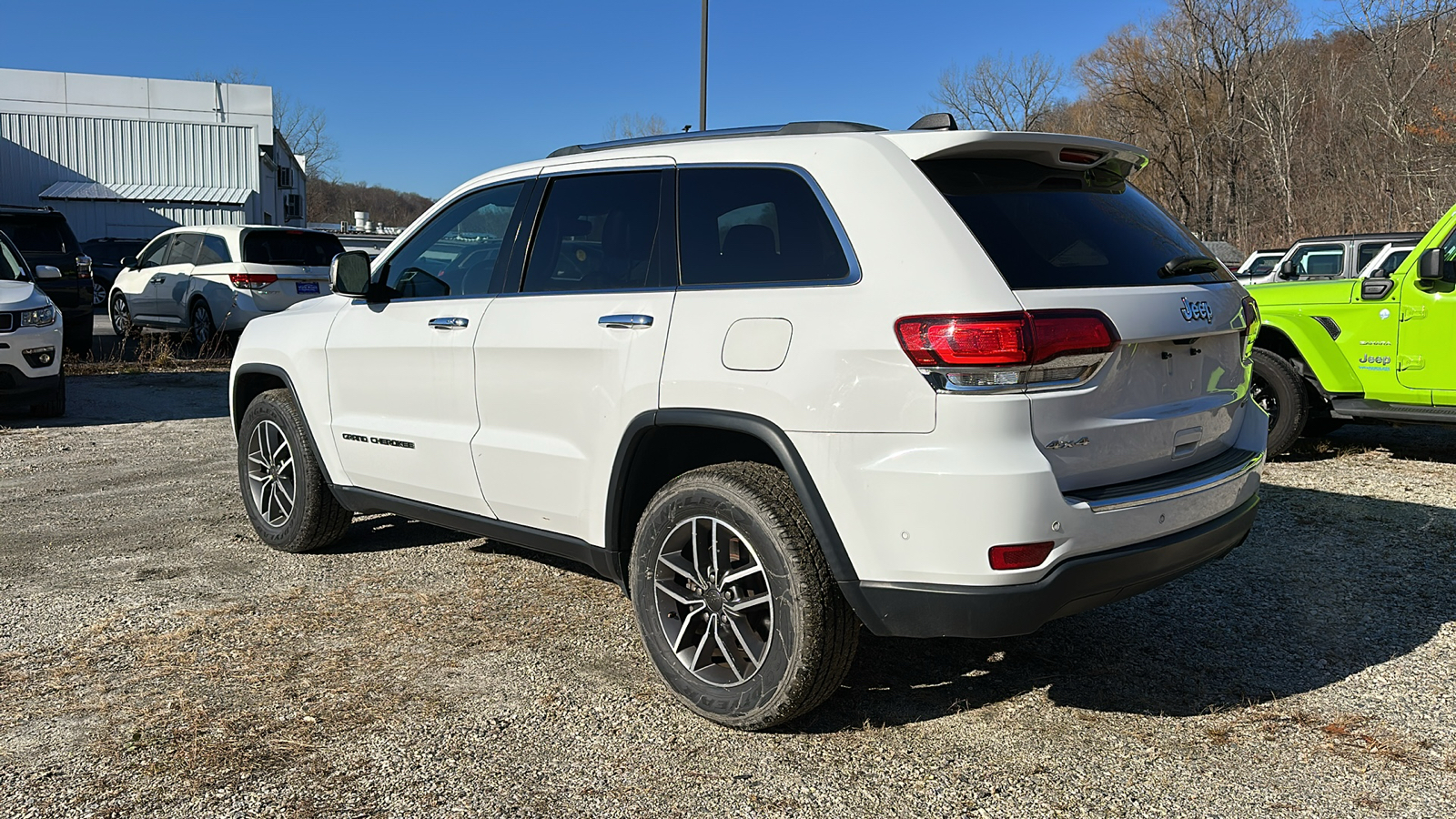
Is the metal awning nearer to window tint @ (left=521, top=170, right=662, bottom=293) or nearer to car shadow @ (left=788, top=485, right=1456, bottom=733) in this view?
window tint @ (left=521, top=170, right=662, bottom=293)

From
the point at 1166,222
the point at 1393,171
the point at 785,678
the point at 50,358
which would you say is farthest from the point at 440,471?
the point at 1393,171

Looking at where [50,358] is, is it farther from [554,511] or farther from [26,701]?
[554,511]

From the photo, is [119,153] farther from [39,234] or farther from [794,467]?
[794,467]

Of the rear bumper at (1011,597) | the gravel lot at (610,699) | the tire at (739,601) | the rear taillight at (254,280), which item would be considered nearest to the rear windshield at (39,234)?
the rear taillight at (254,280)

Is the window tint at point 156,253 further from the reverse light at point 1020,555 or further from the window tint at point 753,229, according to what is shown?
the reverse light at point 1020,555

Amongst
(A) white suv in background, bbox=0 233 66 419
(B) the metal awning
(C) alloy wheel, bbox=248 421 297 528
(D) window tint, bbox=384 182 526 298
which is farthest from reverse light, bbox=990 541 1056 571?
(B) the metal awning

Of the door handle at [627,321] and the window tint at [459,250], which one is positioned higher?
the window tint at [459,250]

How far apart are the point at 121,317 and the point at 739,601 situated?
16.4 m

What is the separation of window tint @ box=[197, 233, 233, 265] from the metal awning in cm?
2496

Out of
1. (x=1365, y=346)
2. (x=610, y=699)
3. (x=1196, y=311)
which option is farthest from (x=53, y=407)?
(x=1365, y=346)

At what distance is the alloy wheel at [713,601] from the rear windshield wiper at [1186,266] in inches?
60.2

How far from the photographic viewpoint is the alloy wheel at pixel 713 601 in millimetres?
3348

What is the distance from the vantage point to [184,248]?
50.5 ft

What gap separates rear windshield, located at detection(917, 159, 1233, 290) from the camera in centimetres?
309
